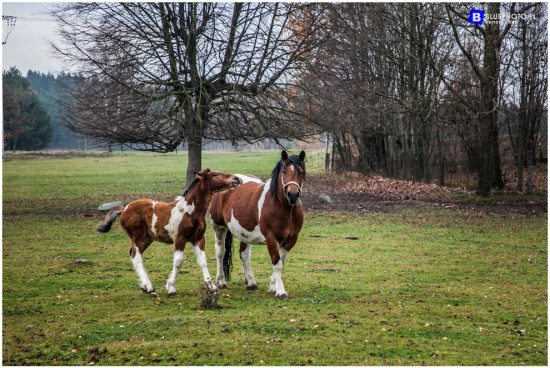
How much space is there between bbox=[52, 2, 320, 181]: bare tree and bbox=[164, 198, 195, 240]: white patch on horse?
10197 mm

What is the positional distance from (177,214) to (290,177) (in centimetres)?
183

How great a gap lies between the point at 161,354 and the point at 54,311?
2599mm

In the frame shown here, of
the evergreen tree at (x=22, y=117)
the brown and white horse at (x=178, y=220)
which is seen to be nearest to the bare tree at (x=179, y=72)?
the brown and white horse at (x=178, y=220)

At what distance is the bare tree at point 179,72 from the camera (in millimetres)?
18594

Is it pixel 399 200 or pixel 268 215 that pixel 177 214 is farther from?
pixel 399 200

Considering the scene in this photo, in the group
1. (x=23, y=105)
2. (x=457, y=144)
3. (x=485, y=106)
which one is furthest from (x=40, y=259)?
(x=23, y=105)

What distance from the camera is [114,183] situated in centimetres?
3219

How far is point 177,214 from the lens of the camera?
27.0 feet

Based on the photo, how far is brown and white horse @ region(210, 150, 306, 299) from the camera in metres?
8.11

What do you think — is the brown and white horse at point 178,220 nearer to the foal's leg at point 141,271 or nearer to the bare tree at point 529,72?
the foal's leg at point 141,271

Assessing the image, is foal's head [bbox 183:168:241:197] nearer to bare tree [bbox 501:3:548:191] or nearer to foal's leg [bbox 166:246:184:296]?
foal's leg [bbox 166:246:184:296]

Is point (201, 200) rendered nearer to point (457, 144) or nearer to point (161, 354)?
point (161, 354)

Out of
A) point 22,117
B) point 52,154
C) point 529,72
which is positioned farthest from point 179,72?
point 52,154

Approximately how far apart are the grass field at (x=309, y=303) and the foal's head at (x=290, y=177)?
1.63m
